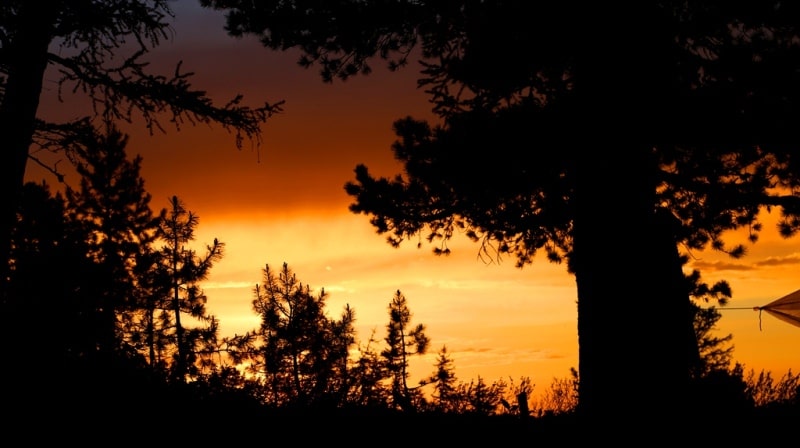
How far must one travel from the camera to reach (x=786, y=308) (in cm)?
1902

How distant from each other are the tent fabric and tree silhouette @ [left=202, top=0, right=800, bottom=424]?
852 centimetres

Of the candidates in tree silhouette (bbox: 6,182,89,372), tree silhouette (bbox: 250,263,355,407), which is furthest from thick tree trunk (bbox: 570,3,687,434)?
tree silhouette (bbox: 250,263,355,407)

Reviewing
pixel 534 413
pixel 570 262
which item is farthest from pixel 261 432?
pixel 570 262

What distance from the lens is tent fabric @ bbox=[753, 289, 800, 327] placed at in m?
18.6

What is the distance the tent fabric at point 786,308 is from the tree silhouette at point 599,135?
8.52 meters

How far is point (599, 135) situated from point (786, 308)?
15.0 m

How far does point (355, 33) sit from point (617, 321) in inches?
196

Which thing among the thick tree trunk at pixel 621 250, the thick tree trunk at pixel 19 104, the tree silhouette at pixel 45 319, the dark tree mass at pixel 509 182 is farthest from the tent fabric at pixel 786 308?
the thick tree trunk at pixel 19 104

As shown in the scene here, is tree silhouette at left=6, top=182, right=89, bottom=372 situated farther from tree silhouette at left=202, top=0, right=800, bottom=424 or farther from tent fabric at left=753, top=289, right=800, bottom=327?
tent fabric at left=753, top=289, right=800, bottom=327

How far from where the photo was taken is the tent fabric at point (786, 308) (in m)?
18.6

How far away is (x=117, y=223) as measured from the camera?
84.2 ft

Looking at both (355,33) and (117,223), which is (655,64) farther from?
(117,223)

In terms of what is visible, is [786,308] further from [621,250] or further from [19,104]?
[19,104]

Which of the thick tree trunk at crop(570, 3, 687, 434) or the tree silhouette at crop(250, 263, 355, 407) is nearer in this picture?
the thick tree trunk at crop(570, 3, 687, 434)
